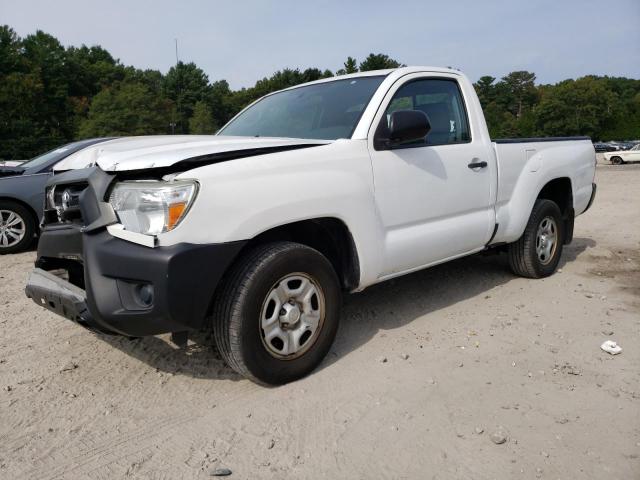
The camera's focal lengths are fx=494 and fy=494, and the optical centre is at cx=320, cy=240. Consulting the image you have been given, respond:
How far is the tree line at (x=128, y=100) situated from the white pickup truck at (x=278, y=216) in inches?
1172

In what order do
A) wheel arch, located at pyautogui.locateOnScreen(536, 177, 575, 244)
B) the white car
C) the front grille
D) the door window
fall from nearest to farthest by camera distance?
the front grille, the door window, wheel arch, located at pyautogui.locateOnScreen(536, 177, 575, 244), the white car

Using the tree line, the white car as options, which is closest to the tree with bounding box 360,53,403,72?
the tree line

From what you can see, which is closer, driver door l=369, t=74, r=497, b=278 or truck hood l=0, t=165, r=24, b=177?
driver door l=369, t=74, r=497, b=278

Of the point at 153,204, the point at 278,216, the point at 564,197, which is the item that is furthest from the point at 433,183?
the point at 564,197

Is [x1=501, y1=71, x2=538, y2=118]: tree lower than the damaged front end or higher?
higher

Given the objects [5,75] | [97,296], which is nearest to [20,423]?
[97,296]

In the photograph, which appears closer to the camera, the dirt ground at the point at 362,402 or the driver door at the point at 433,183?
the dirt ground at the point at 362,402

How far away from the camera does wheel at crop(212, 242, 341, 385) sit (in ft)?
8.40

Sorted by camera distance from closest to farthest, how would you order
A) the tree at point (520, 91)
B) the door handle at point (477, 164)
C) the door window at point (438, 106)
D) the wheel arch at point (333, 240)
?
the wheel arch at point (333, 240), the door window at point (438, 106), the door handle at point (477, 164), the tree at point (520, 91)

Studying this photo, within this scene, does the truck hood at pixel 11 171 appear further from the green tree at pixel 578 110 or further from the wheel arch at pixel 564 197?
the green tree at pixel 578 110

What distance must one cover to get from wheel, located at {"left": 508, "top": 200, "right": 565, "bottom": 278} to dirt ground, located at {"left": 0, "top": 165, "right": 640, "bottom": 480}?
2.16ft

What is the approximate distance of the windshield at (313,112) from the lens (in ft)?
11.1

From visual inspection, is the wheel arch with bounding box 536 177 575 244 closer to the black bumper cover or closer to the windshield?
the windshield

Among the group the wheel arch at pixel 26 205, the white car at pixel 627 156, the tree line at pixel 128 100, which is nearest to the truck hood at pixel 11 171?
the wheel arch at pixel 26 205
